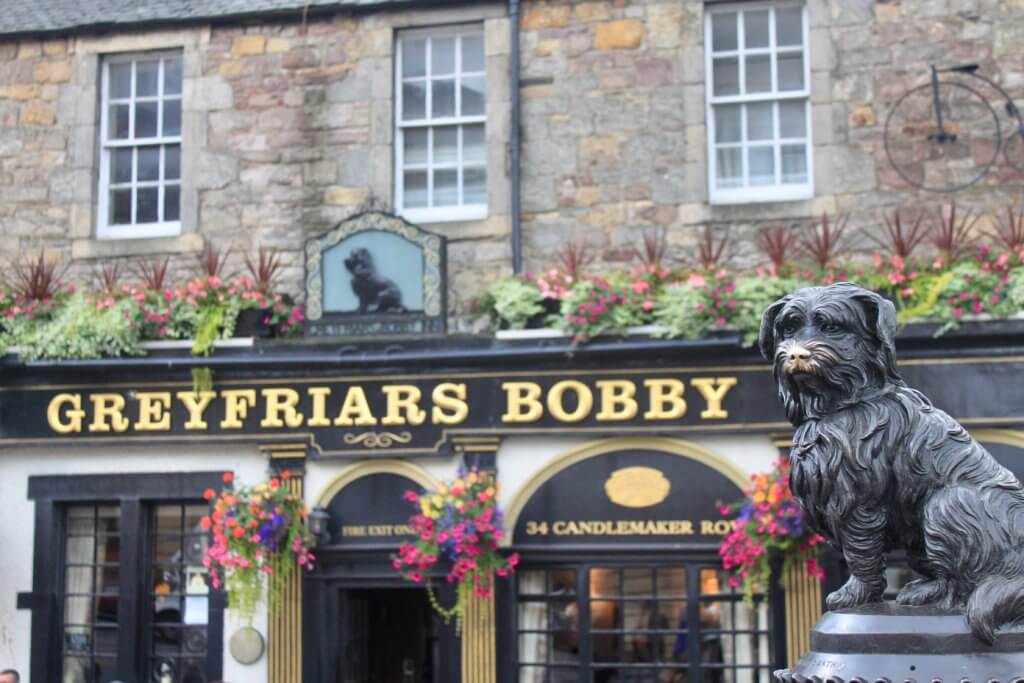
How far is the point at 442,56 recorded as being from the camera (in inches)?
477

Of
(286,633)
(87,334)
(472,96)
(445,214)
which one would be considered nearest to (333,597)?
(286,633)

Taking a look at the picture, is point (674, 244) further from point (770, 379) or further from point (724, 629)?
point (724, 629)

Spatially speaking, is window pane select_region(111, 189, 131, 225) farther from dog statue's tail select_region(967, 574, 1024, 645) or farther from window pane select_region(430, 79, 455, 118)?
dog statue's tail select_region(967, 574, 1024, 645)

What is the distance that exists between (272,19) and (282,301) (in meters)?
2.50

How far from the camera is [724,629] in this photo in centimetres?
1072

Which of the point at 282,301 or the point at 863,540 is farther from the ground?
the point at 282,301

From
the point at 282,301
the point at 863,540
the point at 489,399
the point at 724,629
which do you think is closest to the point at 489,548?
the point at 489,399

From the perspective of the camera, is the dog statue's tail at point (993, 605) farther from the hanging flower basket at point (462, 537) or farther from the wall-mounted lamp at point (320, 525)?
the wall-mounted lamp at point (320, 525)

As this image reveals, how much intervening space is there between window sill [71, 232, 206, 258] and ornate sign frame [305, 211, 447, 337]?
120 cm

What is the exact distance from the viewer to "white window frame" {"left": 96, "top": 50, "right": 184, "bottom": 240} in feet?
40.6

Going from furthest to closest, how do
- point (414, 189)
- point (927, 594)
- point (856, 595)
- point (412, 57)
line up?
point (412, 57), point (414, 189), point (856, 595), point (927, 594)

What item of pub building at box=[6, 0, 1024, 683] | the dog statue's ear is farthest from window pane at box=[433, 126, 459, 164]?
the dog statue's ear

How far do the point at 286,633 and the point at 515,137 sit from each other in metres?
4.30

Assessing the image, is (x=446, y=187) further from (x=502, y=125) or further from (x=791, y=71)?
(x=791, y=71)
